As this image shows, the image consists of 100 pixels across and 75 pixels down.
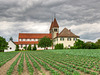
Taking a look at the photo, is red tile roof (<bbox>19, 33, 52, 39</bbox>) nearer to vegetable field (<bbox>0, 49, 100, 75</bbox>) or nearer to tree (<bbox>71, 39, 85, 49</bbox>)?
tree (<bbox>71, 39, 85, 49</bbox>)

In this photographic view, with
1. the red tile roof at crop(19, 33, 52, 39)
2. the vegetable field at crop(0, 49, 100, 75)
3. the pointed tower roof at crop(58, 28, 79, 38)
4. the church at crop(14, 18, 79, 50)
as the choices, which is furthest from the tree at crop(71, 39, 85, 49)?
the vegetable field at crop(0, 49, 100, 75)

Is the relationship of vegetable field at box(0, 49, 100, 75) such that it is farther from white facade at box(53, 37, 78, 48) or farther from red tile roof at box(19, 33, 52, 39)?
red tile roof at box(19, 33, 52, 39)

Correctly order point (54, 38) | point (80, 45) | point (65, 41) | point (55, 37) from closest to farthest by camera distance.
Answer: point (80, 45) < point (65, 41) < point (55, 37) < point (54, 38)

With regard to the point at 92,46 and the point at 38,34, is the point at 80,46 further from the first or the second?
the point at 38,34

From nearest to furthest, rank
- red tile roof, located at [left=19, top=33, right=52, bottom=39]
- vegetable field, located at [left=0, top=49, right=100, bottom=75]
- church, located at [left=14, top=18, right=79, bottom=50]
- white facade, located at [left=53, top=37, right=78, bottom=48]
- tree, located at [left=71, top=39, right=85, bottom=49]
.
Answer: vegetable field, located at [left=0, top=49, right=100, bottom=75]
tree, located at [left=71, top=39, right=85, bottom=49]
white facade, located at [left=53, top=37, right=78, bottom=48]
church, located at [left=14, top=18, right=79, bottom=50]
red tile roof, located at [left=19, top=33, right=52, bottom=39]

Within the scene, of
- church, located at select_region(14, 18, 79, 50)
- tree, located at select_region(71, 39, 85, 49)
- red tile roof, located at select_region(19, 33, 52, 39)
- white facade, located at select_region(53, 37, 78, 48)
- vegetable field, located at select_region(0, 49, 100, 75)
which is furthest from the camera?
red tile roof, located at select_region(19, 33, 52, 39)

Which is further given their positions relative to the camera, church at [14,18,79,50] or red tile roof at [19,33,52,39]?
red tile roof at [19,33,52,39]

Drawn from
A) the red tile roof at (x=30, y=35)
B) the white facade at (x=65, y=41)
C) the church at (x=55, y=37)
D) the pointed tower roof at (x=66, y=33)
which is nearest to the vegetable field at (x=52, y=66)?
the white facade at (x=65, y=41)

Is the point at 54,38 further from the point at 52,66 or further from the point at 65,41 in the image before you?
the point at 52,66

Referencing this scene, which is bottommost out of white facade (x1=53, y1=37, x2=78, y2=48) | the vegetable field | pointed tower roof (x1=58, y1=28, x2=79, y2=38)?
the vegetable field

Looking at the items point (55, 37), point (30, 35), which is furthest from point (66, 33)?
point (30, 35)

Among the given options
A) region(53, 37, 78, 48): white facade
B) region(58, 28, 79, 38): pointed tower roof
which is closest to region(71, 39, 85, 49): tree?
region(53, 37, 78, 48): white facade

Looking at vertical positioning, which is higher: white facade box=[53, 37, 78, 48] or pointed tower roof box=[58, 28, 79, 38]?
pointed tower roof box=[58, 28, 79, 38]

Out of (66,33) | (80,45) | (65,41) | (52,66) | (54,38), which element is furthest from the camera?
(54,38)
